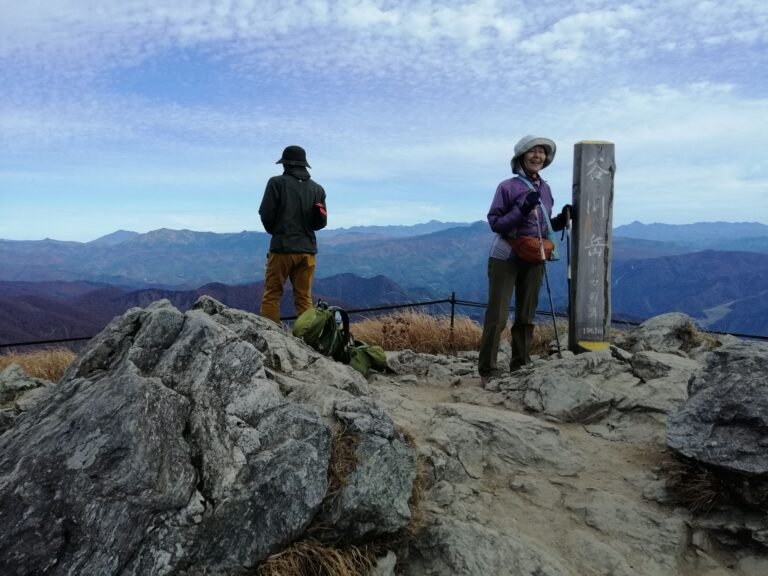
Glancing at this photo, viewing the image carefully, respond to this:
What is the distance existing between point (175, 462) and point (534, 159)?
465 centimetres

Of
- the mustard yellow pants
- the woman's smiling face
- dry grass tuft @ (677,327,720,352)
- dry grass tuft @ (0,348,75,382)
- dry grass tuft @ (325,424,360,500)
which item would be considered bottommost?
dry grass tuft @ (0,348,75,382)

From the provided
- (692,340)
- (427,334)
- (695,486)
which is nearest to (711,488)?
(695,486)

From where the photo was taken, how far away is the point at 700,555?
3.55 m

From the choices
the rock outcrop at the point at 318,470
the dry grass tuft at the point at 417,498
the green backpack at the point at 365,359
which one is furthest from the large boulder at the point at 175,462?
the green backpack at the point at 365,359

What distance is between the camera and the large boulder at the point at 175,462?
2.61 m

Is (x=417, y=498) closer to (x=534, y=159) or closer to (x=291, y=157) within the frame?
(x=534, y=159)

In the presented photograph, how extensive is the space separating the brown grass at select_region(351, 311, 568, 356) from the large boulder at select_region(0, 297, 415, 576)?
18.6ft

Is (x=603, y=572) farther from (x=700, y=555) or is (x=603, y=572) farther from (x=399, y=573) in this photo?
(x=399, y=573)

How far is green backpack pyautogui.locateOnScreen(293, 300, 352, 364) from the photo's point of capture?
590cm

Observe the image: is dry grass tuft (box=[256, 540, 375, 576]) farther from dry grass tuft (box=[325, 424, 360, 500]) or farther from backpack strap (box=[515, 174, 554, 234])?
backpack strap (box=[515, 174, 554, 234])

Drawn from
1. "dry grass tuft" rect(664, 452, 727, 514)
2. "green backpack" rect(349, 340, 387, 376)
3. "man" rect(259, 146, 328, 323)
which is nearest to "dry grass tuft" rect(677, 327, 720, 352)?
"dry grass tuft" rect(664, 452, 727, 514)

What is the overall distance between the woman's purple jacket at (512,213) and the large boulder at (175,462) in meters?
2.82

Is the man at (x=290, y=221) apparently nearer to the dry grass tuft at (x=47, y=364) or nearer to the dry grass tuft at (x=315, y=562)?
the dry grass tuft at (x=47, y=364)

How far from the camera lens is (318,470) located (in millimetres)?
3189
